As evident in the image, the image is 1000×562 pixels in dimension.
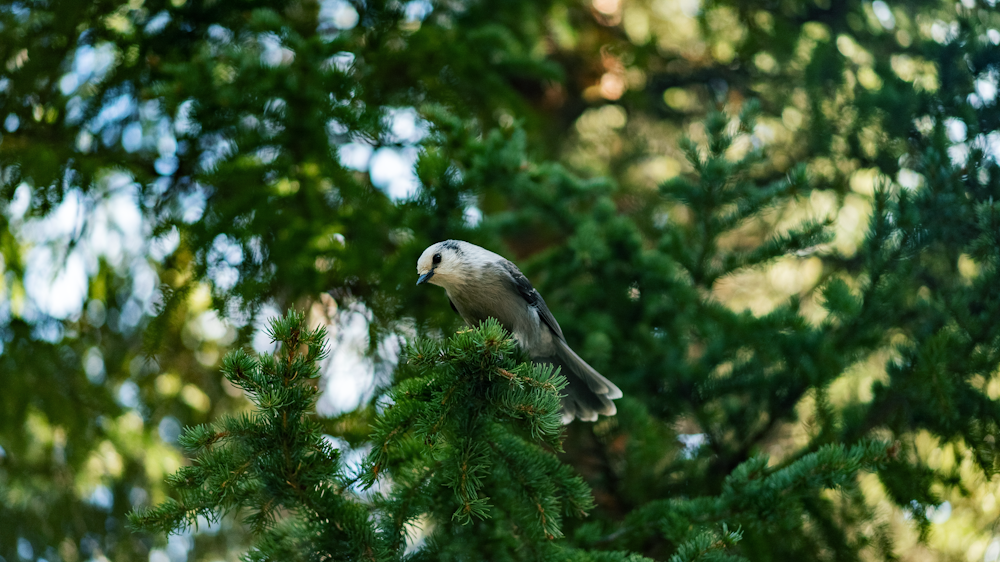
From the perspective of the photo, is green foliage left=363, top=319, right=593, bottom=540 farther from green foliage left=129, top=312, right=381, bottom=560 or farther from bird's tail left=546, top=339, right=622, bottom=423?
bird's tail left=546, top=339, right=622, bottom=423

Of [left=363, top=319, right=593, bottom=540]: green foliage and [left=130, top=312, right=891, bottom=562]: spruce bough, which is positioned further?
[left=363, top=319, right=593, bottom=540]: green foliage

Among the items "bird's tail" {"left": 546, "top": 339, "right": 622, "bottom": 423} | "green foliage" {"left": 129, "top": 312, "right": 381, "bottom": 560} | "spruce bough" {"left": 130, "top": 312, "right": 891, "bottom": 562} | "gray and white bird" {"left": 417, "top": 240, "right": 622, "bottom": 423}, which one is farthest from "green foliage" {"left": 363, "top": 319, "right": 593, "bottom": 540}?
"bird's tail" {"left": 546, "top": 339, "right": 622, "bottom": 423}

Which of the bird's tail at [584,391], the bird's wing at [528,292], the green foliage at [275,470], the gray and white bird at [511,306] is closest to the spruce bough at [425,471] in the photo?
the green foliage at [275,470]

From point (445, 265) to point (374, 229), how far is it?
2.73 ft

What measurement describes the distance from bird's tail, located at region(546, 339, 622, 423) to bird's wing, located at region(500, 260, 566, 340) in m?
0.09

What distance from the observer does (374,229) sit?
351 cm

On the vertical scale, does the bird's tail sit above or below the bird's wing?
below

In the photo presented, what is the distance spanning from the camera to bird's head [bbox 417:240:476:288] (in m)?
2.81

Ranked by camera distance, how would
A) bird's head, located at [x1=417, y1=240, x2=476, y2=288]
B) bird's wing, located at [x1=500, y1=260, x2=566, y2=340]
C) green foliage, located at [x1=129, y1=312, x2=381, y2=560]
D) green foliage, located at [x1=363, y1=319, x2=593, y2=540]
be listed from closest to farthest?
green foliage, located at [x1=129, y1=312, x2=381, y2=560] → green foliage, located at [x1=363, y1=319, x2=593, y2=540] → bird's head, located at [x1=417, y1=240, x2=476, y2=288] → bird's wing, located at [x1=500, y1=260, x2=566, y2=340]

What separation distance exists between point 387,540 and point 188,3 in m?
3.08

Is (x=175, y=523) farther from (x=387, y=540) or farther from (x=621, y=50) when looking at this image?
(x=621, y=50)

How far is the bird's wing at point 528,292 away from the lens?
2965 mm

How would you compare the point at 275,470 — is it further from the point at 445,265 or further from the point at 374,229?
the point at 374,229

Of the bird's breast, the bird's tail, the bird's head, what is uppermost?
the bird's head
